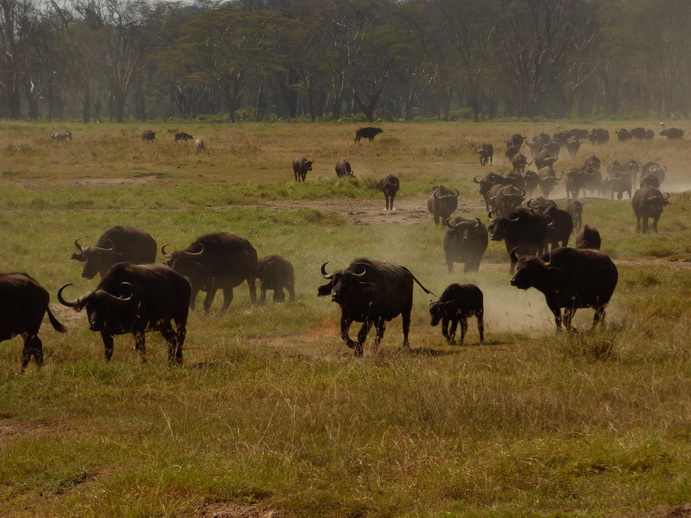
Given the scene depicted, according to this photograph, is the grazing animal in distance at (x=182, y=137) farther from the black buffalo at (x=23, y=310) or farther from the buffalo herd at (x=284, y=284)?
the black buffalo at (x=23, y=310)

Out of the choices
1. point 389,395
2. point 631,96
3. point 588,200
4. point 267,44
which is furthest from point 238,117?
point 389,395

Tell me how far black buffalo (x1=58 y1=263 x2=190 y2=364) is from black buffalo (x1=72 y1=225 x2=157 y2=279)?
4677 millimetres

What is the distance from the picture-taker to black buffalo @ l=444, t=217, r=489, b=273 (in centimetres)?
1775

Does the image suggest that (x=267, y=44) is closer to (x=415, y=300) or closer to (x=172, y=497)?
(x=415, y=300)

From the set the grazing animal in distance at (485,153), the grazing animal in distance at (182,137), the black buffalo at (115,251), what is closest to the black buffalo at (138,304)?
the black buffalo at (115,251)

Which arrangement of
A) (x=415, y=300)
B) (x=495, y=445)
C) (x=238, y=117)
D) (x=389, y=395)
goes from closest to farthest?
1. (x=495, y=445)
2. (x=389, y=395)
3. (x=415, y=300)
4. (x=238, y=117)

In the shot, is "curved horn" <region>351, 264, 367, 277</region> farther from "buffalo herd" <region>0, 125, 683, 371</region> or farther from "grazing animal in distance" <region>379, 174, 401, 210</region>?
"grazing animal in distance" <region>379, 174, 401, 210</region>

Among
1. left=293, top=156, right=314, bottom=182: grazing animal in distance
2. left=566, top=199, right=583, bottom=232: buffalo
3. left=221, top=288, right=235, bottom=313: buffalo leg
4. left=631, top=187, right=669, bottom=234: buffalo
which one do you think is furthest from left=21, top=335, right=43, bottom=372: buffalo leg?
left=293, top=156, right=314, bottom=182: grazing animal in distance

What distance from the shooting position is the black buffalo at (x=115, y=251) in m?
15.4

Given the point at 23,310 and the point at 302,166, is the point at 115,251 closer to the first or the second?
the point at 23,310

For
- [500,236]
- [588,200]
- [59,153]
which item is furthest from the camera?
[59,153]

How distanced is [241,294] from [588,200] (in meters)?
15.0

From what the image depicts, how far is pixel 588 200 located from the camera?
28.4 meters

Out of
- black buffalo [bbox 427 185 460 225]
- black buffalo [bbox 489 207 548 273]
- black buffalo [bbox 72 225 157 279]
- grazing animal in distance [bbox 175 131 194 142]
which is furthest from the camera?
grazing animal in distance [bbox 175 131 194 142]
